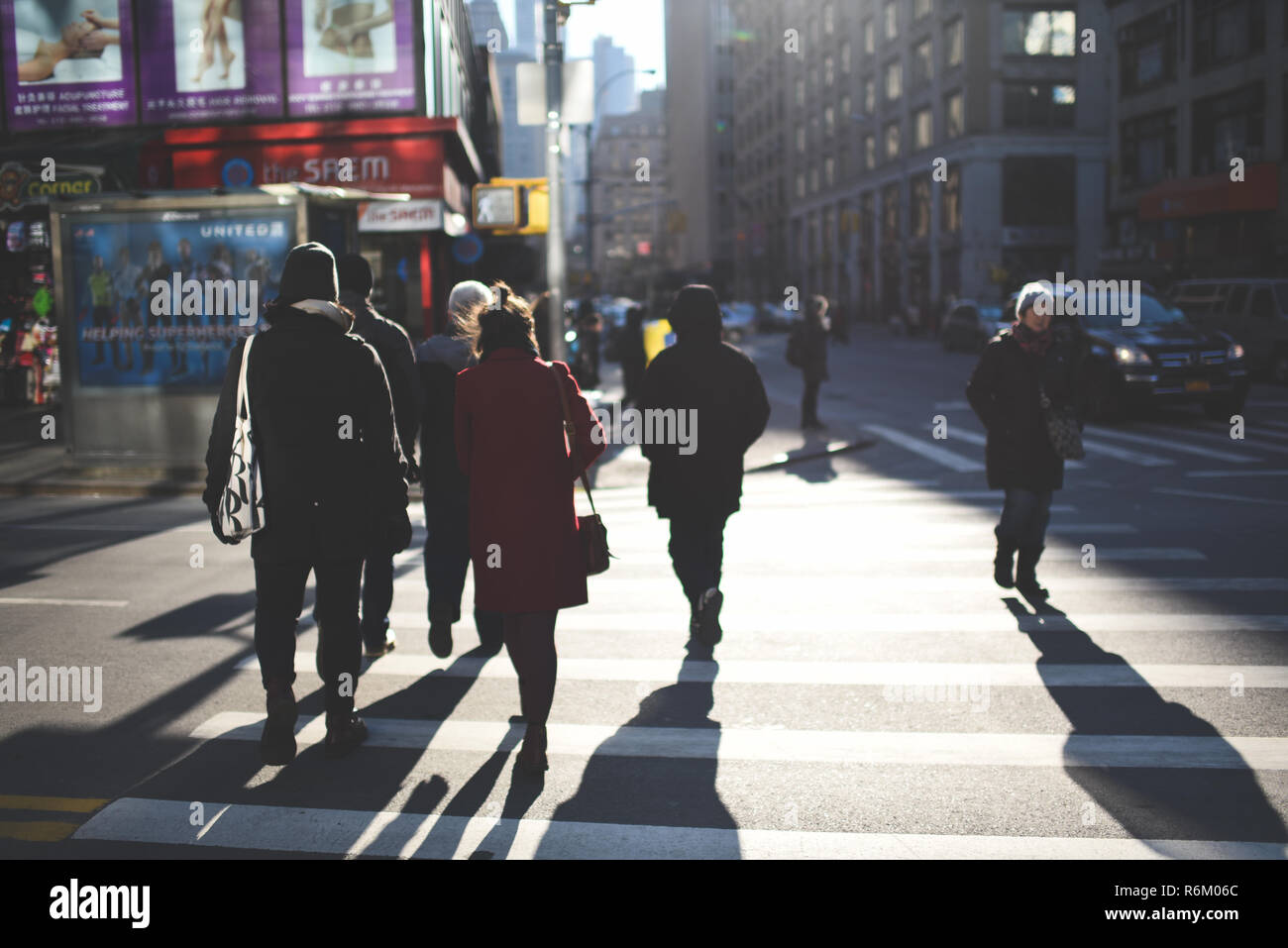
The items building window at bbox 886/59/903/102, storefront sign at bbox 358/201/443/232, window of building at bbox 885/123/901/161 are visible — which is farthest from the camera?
window of building at bbox 885/123/901/161

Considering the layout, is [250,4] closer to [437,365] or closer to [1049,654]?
[437,365]

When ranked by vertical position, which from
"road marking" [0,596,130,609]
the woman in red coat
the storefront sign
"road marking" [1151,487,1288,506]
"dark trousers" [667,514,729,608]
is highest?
the storefront sign

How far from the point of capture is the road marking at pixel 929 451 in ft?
46.0

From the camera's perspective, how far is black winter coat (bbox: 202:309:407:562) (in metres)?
4.80

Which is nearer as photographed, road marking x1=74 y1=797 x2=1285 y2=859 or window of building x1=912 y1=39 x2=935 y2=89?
road marking x1=74 y1=797 x2=1285 y2=859

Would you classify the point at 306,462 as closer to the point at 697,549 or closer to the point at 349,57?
the point at 697,549

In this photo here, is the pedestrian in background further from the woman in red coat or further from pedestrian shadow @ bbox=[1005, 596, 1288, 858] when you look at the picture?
pedestrian shadow @ bbox=[1005, 596, 1288, 858]

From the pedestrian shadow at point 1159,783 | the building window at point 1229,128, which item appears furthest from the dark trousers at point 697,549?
the building window at point 1229,128

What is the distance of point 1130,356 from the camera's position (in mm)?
17266

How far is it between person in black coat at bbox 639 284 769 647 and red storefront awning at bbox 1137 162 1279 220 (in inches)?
1273

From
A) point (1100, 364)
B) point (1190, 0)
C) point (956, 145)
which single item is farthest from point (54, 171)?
point (956, 145)

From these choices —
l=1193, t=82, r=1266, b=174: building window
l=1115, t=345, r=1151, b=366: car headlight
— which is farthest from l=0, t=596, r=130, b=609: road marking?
l=1193, t=82, r=1266, b=174: building window

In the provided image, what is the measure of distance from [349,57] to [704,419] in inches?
743
